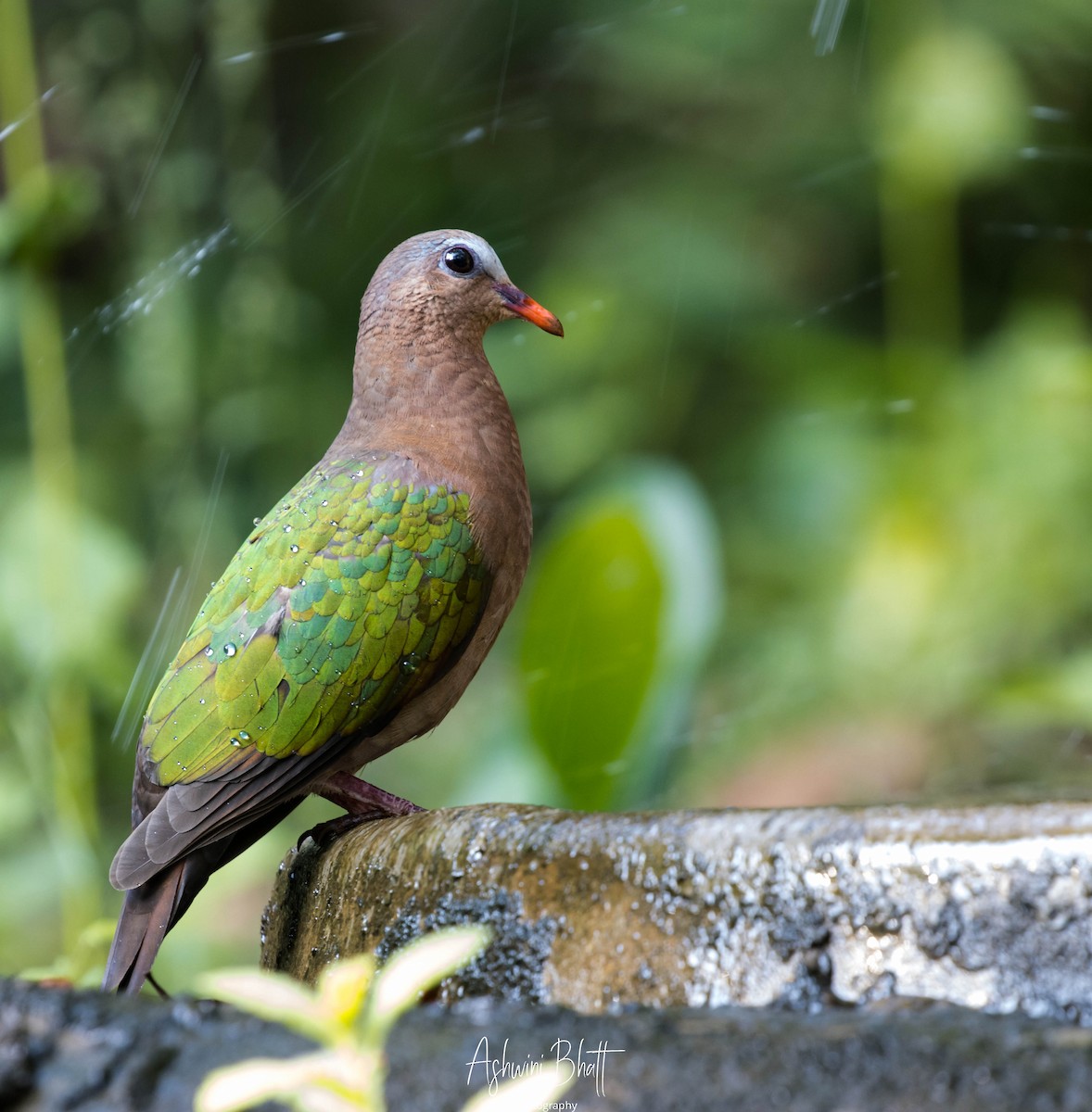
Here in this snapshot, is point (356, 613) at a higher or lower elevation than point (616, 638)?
higher

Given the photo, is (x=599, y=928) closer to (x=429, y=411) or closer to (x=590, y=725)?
(x=429, y=411)

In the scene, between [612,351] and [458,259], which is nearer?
[458,259]

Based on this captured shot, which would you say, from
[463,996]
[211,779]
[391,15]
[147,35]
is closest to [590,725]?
[211,779]

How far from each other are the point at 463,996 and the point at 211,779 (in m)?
0.61

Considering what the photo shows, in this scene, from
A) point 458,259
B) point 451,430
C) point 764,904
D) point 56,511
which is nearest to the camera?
point 764,904

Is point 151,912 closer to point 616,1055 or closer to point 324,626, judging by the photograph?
point 324,626

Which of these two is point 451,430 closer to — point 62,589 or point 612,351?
point 62,589

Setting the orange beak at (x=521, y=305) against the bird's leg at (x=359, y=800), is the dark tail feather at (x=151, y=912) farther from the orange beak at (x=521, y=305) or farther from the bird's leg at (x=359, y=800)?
the orange beak at (x=521, y=305)

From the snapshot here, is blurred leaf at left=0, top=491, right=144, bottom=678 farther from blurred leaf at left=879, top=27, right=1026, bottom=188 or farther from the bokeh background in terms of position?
blurred leaf at left=879, top=27, right=1026, bottom=188

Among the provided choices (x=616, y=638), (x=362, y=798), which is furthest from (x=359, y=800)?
(x=616, y=638)

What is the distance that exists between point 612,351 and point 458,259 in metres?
2.67

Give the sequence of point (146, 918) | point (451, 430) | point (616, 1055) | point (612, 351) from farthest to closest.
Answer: point (612, 351) < point (451, 430) < point (146, 918) < point (616, 1055)

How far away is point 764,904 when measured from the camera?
5.47ft

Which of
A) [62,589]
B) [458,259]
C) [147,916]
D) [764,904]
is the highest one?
[458,259]
